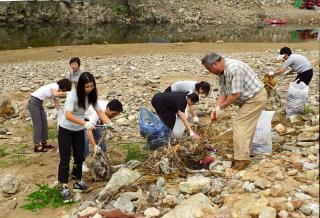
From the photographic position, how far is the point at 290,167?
5.79m

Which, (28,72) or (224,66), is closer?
(224,66)

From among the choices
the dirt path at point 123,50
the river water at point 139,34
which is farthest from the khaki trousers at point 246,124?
the river water at point 139,34

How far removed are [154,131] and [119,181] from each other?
2.06m

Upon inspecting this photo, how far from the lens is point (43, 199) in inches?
271

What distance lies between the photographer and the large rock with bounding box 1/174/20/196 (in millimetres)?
7289

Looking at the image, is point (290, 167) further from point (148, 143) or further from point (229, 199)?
point (148, 143)

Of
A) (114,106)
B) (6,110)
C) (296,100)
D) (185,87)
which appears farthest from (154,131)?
(6,110)

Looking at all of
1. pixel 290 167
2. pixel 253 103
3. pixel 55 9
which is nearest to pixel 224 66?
pixel 253 103

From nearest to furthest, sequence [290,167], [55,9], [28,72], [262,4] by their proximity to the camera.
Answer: [290,167] → [28,72] → [55,9] → [262,4]

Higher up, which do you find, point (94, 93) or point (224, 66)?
point (224, 66)

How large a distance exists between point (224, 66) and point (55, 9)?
35506mm

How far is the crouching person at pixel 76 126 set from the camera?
623cm

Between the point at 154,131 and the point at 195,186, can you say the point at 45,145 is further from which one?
the point at 195,186

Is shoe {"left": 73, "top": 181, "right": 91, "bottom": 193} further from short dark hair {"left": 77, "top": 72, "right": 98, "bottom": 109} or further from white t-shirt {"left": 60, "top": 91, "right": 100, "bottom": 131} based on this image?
short dark hair {"left": 77, "top": 72, "right": 98, "bottom": 109}
